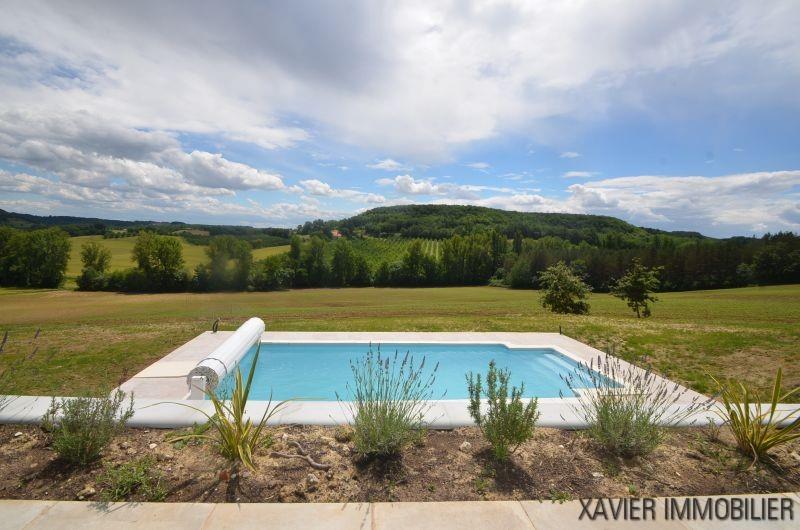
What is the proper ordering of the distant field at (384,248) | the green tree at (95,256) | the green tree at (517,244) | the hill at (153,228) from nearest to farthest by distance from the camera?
the hill at (153,228)
the green tree at (95,256)
the distant field at (384,248)
the green tree at (517,244)

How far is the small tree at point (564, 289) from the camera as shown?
18453 millimetres

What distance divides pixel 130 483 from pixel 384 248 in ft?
250

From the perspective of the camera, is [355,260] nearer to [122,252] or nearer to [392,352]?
[122,252]

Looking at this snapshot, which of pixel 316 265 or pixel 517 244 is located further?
pixel 517 244

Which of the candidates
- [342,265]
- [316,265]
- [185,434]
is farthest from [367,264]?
[185,434]

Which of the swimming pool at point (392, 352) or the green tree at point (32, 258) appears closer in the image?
the swimming pool at point (392, 352)

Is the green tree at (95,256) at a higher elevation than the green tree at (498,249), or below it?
below

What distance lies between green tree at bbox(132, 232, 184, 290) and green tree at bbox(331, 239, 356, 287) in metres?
20.6

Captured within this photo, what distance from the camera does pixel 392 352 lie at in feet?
31.6

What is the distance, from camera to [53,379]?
6.71 metres

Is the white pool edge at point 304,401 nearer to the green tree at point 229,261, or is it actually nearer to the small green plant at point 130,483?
the small green plant at point 130,483

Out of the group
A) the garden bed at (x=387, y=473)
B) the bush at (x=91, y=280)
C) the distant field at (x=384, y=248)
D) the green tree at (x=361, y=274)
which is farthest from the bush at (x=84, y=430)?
the distant field at (x=384, y=248)

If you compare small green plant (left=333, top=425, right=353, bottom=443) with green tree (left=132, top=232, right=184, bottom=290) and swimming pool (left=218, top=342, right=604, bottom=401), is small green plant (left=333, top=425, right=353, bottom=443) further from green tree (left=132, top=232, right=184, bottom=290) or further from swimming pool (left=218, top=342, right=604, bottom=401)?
green tree (left=132, top=232, right=184, bottom=290)

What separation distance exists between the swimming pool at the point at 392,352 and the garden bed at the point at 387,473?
391 centimetres
